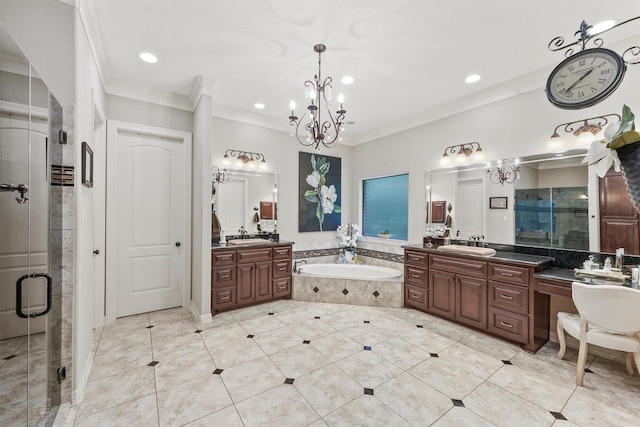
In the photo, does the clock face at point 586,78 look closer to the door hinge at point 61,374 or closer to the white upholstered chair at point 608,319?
the white upholstered chair at point 608,319

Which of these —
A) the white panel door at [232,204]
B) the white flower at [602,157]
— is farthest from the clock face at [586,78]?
the white panel door at [232,204]

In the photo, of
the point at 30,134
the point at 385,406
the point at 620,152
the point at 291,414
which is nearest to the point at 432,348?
the point at 385,406

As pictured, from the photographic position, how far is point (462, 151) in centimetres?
388

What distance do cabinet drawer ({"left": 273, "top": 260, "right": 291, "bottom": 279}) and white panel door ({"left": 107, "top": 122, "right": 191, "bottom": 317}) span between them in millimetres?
1252

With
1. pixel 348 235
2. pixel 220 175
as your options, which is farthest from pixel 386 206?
pixel 220 175

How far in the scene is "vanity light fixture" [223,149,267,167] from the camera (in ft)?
14.2

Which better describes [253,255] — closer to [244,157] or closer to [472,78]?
[244,157]

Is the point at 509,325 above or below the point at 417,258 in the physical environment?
below

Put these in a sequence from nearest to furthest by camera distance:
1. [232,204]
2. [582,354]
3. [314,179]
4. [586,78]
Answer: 1. [586,78]
2. [582,354]
3. [232,204]
4. [314,179]

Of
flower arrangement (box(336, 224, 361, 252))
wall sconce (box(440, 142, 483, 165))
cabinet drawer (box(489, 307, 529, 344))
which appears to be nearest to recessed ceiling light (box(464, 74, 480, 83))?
wall sconce (box(440, 142, 483, 165))

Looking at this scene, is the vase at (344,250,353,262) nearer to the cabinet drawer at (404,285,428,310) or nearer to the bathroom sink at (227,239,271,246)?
the cabinet drawer at (404,285,428,310)

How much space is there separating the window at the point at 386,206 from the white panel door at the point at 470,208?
0.94 metres

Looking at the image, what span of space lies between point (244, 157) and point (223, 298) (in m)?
2.19

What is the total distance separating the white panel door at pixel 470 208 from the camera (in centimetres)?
372
